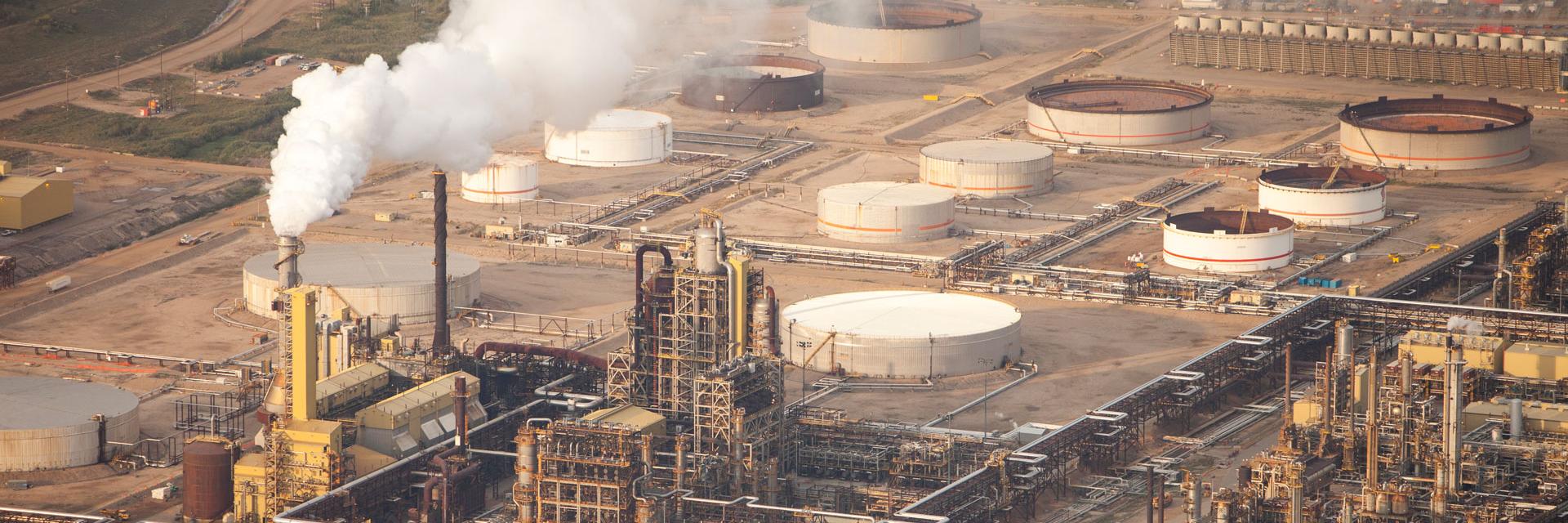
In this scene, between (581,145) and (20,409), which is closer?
(20,409)

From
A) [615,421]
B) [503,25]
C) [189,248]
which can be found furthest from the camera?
[189,248]

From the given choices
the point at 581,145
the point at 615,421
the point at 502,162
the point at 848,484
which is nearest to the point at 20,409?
the point at 615,421

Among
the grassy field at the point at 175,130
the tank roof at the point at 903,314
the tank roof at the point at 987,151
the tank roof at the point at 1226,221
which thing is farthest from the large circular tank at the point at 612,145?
the tank roof at the point at 903,314

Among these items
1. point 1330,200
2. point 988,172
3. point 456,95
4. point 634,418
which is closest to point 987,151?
point 988,172

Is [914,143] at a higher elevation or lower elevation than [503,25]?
lower

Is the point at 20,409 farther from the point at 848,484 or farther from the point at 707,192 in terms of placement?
the point at 707,192

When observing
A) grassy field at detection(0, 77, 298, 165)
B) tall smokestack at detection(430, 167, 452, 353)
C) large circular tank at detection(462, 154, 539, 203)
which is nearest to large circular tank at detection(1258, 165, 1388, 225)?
large circular tank at detection(462, 154, 539, 203)

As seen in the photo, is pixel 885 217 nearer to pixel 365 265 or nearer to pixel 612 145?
pixel 612 145
